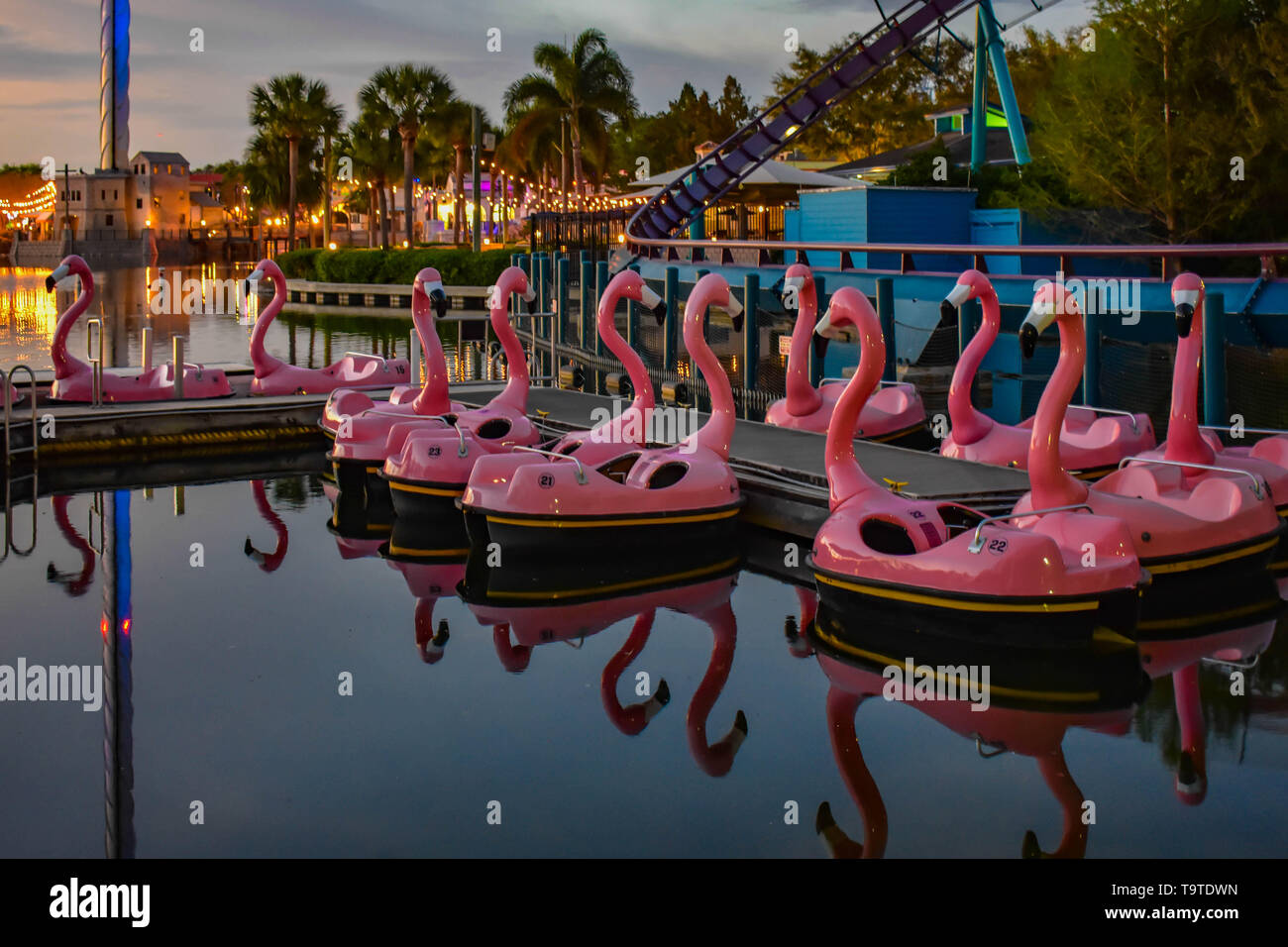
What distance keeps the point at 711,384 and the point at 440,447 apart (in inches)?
105

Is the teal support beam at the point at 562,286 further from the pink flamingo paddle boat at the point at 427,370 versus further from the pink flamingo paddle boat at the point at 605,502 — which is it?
the pink flamingo paddle boat at the point at 605,502

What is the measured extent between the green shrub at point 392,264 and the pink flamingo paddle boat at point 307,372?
28.0m

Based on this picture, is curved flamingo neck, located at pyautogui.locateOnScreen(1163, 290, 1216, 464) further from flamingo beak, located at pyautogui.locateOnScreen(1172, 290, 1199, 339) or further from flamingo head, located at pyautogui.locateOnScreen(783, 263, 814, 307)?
flamingo head, located at pyautogui.locateOnScreen(783, 263, 814, 307)

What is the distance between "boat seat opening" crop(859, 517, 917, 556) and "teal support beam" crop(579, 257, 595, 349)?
47.3 feet

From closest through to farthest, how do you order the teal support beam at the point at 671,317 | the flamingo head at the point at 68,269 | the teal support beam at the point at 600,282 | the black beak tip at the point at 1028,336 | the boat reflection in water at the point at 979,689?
1. the boat reflection in water at the point at 979,689
2. the black beak tip at the point at 1028,336
3. the flamingo head at the point at 68,269
4. the teal support beam at the point at 671,317
5. the teal support beam at the point at 600,282

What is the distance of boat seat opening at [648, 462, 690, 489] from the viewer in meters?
11.4

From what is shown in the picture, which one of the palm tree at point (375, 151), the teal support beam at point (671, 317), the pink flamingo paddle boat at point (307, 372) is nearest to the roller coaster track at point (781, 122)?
the teal support beam at point (671, 317)

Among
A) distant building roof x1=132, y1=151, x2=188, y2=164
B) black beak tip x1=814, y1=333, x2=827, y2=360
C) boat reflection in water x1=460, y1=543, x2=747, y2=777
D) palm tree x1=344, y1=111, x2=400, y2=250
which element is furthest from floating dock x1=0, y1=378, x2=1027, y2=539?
distant building roof x1=132, y1=151, x2=188, y2=164

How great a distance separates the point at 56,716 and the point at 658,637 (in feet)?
12.6

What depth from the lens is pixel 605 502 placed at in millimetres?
11102

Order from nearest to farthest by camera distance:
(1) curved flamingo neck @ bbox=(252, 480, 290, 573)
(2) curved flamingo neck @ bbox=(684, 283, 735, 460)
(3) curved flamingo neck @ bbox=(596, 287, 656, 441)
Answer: (1) curved flamingo neck @ bbox=(252, 480, 290, 573), (2) curved flamingo neck @ bbox=(684, 283, 735, 460), (3) curved flamingo neck @ bbox=(596, 287, 656, 441)

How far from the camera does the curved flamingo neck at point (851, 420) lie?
988cm

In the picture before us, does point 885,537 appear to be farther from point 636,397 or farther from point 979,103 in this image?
point 979,103
